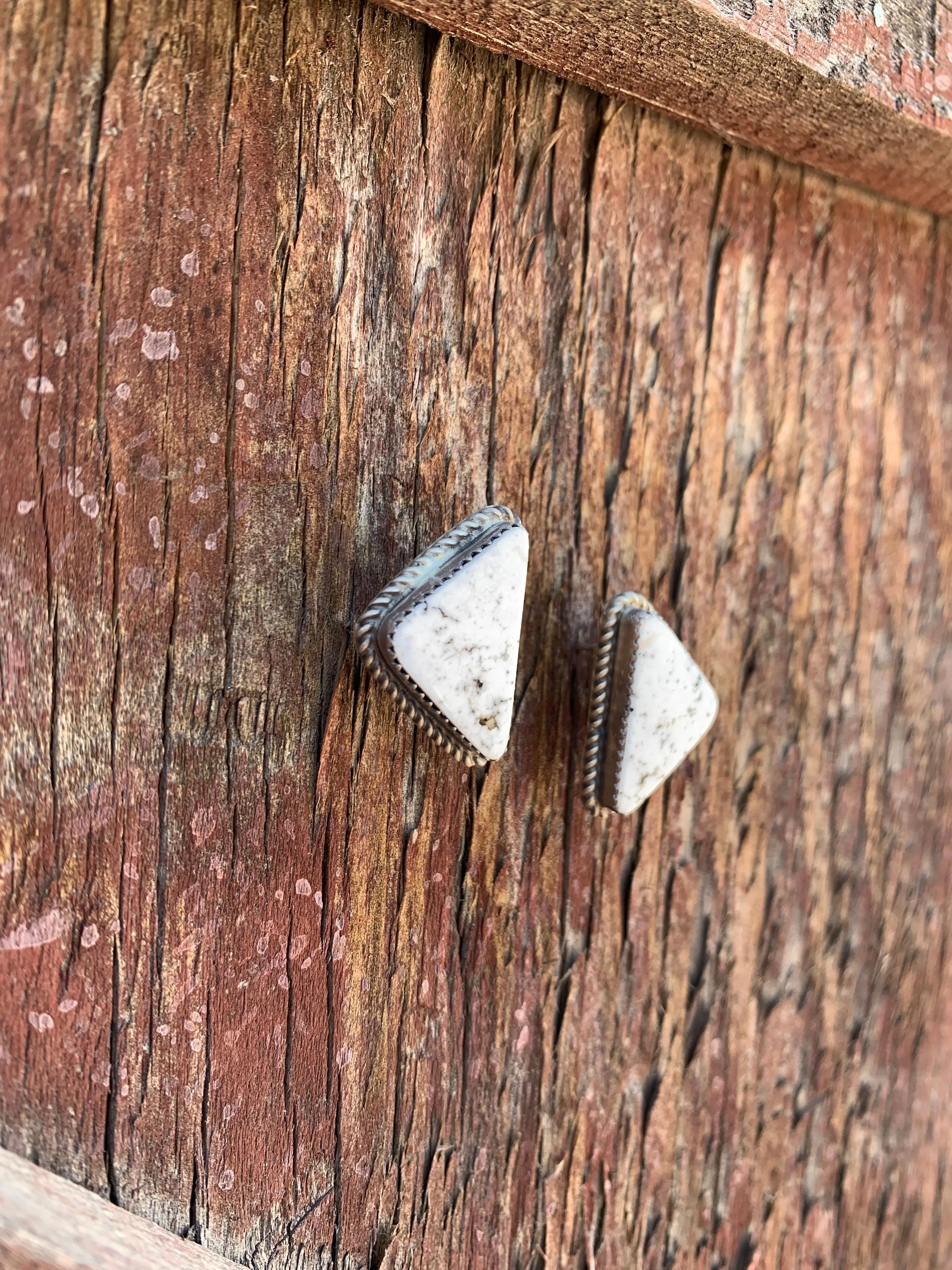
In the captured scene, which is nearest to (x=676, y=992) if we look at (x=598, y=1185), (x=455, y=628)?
(x=598, y=1185)

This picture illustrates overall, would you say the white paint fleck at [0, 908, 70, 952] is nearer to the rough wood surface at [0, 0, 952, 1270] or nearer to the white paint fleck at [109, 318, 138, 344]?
the rough wood surface at [0, 0, 952, 1270]

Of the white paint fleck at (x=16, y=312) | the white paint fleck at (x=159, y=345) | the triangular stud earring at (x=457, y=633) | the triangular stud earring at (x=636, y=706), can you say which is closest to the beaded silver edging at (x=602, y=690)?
the triangular stud earring at (x=636, y=706)

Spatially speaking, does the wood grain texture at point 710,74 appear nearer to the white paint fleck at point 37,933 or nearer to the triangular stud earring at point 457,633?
the triangular stud earring at point 457,633

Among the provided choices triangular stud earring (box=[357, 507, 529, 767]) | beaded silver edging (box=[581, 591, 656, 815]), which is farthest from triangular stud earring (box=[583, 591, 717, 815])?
triangular stud earring (box=[357, 507, 529, 767])

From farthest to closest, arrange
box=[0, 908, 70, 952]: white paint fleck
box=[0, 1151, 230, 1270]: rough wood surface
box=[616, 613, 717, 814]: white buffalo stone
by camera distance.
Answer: box=[616, 613, 717, 814]: white buffalo stone → box=[0, 908, 70, 952]: white paint fleck → box=[0, 1151, 230, 1270]: rough wood surface

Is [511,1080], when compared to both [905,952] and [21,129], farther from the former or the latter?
[21,129]
